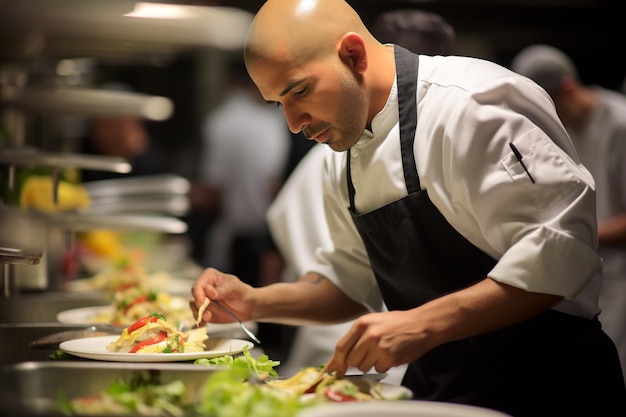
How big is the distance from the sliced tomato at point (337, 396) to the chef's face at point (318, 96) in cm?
57

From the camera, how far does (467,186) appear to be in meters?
1.67

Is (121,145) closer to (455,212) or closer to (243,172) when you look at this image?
(243,172)

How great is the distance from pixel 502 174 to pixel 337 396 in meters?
0.51

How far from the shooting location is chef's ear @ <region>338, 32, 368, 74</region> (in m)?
1.76

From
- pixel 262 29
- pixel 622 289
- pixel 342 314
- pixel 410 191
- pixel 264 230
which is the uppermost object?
pixel 262 29

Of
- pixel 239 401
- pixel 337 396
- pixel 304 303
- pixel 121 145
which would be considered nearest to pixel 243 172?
pixel 121 145

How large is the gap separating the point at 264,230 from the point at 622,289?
11.4 feet

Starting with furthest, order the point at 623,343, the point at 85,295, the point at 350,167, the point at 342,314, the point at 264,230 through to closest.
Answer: the point at 264,230
the point at 623,343
the point at 85,295
the point at 342,314
the point at 350,167

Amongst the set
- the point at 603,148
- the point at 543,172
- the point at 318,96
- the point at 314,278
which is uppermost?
the point at 318,96

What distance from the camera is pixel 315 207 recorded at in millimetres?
3412

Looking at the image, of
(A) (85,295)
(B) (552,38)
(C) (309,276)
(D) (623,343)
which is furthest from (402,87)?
(B) (552,38)

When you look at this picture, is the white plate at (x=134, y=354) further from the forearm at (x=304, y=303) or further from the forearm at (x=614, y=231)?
the forearm at (x=614, y=231)

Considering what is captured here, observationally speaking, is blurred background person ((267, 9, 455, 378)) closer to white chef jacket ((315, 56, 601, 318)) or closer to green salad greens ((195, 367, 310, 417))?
white chef jacket ((315, 56, 601, 318))

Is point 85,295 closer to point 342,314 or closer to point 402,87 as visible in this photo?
point 342,314
